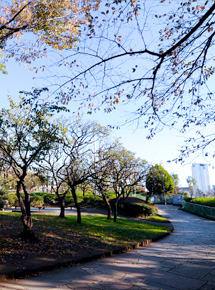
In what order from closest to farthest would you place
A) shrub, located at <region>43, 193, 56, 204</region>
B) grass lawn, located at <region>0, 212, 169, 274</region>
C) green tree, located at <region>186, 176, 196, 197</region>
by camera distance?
1. grass lawn, located at <region>0, 212, 169, 274</region>
2. shrub, located at <region>43, 193, 56, 204</region>
3. green tree, located at <region>186, 176, 196, 197</region>

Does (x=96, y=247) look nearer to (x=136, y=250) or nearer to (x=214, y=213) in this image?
(x=136, y=250)

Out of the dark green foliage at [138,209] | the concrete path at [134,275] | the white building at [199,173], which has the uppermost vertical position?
the white building at [199,173]

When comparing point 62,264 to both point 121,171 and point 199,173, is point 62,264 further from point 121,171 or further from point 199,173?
point 199,173

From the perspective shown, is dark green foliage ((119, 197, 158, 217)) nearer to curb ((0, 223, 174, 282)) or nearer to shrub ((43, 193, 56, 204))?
curb ((0, 223, 174, 282))

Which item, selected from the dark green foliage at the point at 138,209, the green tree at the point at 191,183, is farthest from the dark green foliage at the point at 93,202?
the green tree at the point at 191,183

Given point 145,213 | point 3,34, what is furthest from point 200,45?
point 145,213

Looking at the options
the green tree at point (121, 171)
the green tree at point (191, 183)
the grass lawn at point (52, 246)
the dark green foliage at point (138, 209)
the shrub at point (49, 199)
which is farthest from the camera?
the green tree at point (191, 183)

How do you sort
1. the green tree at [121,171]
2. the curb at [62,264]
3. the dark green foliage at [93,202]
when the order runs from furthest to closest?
the dark green foliage at [93,202] < the green tree at [121,171] < the curb at [62,264]

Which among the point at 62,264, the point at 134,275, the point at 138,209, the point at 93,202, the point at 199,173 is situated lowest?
the point at 138,209

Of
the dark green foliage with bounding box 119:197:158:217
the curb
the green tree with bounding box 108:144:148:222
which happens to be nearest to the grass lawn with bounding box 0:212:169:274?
the curb

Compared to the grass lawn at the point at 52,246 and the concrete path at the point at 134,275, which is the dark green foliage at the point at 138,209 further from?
the concrete path at the point at 134,275

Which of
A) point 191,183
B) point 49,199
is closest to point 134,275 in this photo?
point 49,199

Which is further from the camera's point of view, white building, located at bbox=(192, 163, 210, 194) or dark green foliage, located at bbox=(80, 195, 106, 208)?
dark green foliage, located at bbox=(80, 195, 106, 208)

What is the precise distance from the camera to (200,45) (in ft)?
17.8
